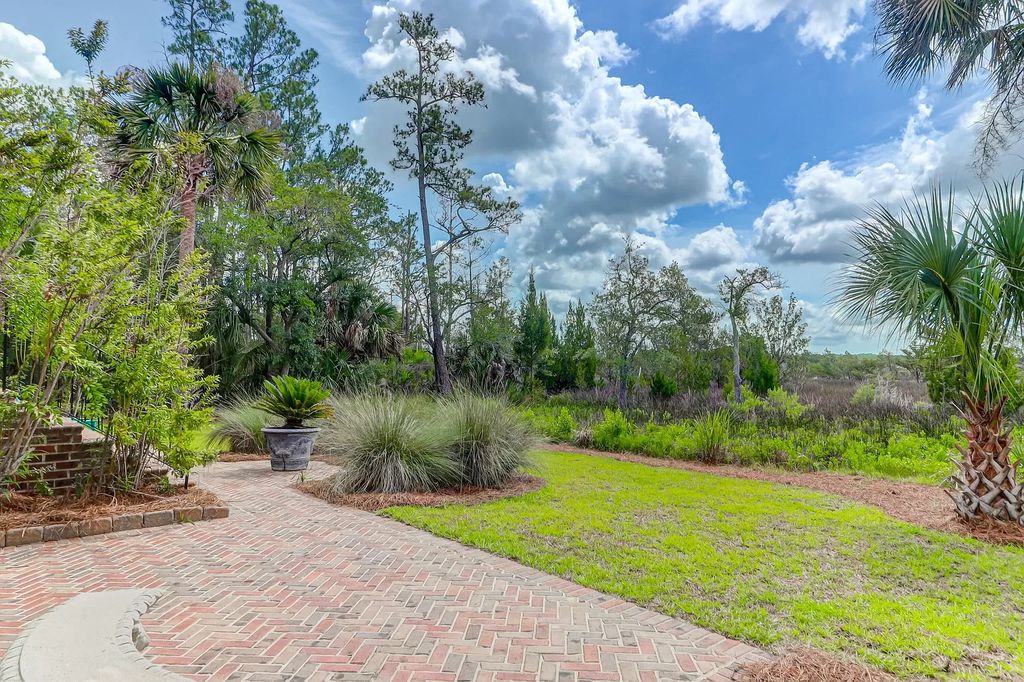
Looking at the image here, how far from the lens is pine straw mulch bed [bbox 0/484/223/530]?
14.8ft

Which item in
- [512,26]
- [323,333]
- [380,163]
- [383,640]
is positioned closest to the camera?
[383,640]

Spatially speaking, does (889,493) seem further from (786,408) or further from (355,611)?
(355,611)

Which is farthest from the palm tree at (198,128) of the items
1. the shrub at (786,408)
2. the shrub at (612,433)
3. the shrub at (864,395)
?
the shrub at (864,395)

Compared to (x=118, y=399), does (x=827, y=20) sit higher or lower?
higher

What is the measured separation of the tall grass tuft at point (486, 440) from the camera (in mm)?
7191

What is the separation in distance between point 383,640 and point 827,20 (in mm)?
10253

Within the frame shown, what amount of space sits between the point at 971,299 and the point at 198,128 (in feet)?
42.8

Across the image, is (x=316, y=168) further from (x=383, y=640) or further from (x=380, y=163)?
(x=383, y=640)

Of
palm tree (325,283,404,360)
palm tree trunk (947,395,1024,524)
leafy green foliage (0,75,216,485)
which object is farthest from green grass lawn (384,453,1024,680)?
palm tree (325,283,404,360)

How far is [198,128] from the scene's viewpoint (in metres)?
10.6

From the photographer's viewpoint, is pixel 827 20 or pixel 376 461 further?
pixel 827 20

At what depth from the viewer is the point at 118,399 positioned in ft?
17.1

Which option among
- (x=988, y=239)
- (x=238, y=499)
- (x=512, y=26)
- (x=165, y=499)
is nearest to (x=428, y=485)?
(x=238, y=499)

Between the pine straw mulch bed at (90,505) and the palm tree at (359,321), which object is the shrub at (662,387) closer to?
the palm tree at (359,321)
